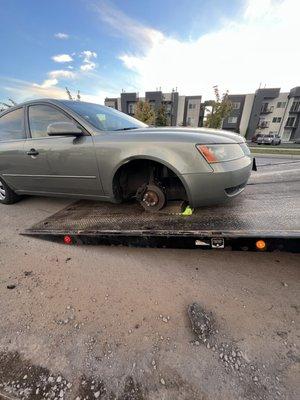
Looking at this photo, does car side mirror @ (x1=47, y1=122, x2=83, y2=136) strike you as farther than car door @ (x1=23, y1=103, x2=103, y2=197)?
No

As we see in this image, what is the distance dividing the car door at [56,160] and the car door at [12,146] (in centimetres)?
15

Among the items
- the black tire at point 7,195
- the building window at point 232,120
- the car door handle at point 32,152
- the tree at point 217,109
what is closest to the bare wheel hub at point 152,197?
the car door handle at point 32,152

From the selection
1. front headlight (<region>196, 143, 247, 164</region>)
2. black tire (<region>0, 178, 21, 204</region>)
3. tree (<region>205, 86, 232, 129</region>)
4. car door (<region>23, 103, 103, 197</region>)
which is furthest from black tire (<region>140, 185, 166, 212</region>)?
tree (<region>205, 86, 232, 129</region>)

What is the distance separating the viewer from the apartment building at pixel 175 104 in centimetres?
4356

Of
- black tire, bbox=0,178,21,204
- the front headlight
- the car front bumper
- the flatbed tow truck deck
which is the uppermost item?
the front headlight

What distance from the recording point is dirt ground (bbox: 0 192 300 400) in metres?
1.26

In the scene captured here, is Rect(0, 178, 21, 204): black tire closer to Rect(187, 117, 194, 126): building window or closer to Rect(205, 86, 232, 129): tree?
Rect(205, 86, 232, 129): tree

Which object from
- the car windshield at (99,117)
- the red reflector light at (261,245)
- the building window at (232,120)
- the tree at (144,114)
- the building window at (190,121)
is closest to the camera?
the red reflector light at (261,245)

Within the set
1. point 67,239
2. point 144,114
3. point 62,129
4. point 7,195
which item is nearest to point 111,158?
point 62,129

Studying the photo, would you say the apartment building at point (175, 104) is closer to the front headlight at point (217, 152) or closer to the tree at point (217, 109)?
the tree at point (217, 109)

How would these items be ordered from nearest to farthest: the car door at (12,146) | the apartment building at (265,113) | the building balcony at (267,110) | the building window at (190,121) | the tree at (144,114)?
the car door at (12,146) < the tree at (144,114) < the apartment building at (265,113) < the building balcony at (267,110) < the building window at (190,121)

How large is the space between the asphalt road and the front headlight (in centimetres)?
106

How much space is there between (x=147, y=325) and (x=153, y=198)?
1366 mm

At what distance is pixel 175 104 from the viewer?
44.2 m
